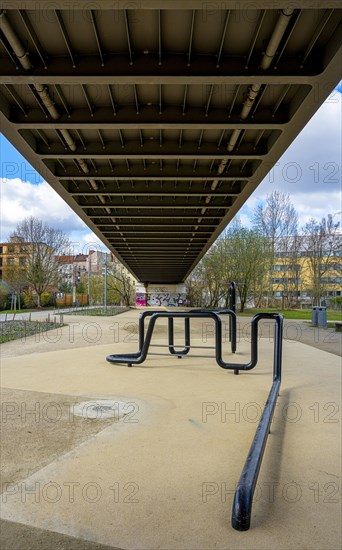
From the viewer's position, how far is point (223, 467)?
3.43 metres

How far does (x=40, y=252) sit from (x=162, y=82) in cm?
3699

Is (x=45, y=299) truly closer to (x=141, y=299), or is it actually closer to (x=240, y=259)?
(x=141, y=299)

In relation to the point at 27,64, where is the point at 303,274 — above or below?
below

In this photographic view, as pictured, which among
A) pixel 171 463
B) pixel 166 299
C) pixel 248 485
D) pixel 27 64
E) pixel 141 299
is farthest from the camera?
pixel 166 299

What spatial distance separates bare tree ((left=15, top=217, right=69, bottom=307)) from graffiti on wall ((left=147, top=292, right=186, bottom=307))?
490 inches

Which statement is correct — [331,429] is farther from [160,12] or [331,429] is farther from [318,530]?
[160,12]

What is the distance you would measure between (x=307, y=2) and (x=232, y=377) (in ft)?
18.4

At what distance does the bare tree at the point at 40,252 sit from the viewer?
127 feet

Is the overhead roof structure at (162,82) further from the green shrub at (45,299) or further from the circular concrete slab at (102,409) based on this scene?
the green shrub at (45,299)

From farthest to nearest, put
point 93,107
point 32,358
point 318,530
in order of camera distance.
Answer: point 32,358 < point 93,107 < point 318,530

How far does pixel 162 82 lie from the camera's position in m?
4.74

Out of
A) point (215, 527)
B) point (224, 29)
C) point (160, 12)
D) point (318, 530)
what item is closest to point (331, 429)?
→ point (318, 530)

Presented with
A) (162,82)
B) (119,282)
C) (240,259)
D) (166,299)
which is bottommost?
(166,299)

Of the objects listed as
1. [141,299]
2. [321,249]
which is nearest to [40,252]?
[141,299]
